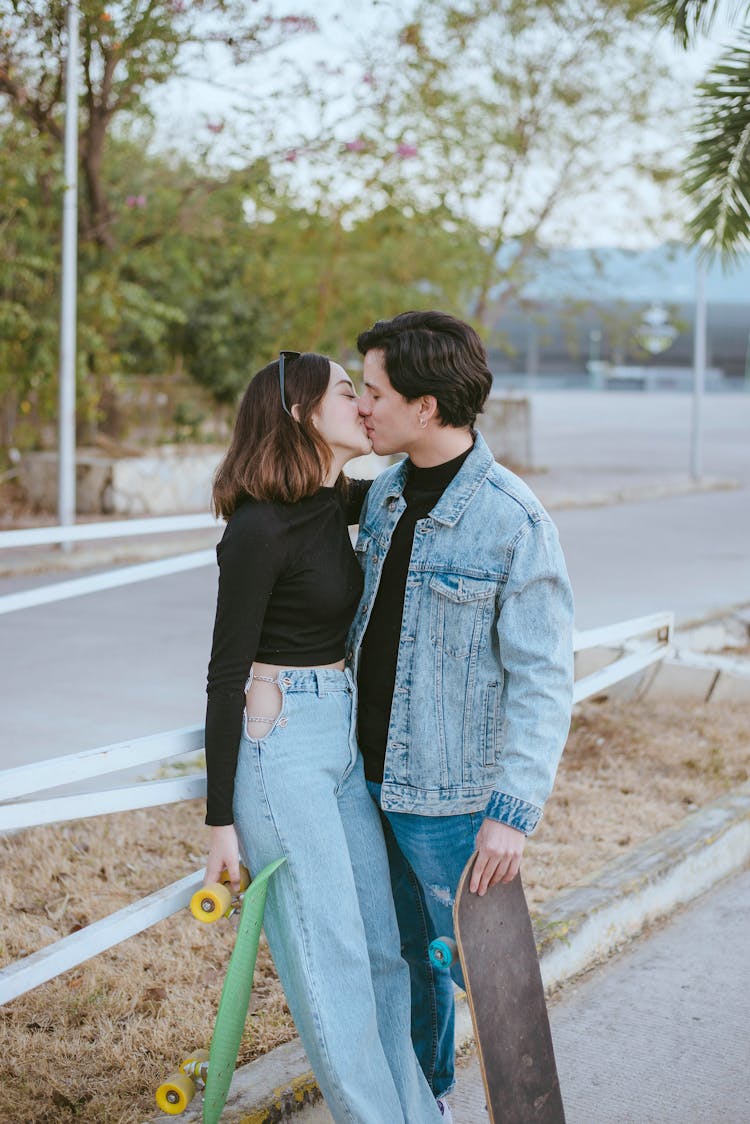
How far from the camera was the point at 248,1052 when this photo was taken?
3182 mm

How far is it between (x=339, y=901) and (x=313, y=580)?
0.59m

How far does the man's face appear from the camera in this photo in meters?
2.55

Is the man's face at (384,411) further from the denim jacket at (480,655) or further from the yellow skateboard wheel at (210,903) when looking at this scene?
the yellow skateboard wheel at (210,903)

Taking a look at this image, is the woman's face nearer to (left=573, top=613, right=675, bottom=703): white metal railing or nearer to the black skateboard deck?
the black skateboard deck

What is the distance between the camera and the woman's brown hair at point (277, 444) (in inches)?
97.7

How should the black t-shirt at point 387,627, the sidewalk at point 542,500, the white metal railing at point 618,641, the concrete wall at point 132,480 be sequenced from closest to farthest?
the black t-shirt at point 387,627 → the white metal railing at point 618,641 → the sidewalk at point 542,500 → the concrete wall at point 132,480

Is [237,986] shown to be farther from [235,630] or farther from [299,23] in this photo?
[299,23]

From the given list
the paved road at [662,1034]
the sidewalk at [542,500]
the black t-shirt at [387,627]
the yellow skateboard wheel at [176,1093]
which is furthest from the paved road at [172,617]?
the black t-shirt at [387,627]

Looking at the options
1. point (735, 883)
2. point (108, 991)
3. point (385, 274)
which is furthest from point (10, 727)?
point (385, 274)

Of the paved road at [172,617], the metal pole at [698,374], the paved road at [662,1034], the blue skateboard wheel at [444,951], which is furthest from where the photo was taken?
the metal pole at [698,374]

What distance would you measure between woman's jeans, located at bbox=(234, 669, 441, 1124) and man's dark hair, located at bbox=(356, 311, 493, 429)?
0.56 metres

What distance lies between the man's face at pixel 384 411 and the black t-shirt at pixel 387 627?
0.11 m

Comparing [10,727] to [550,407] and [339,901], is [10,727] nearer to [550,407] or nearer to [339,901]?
[339,901]

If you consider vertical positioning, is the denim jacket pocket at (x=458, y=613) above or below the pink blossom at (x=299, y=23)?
below
